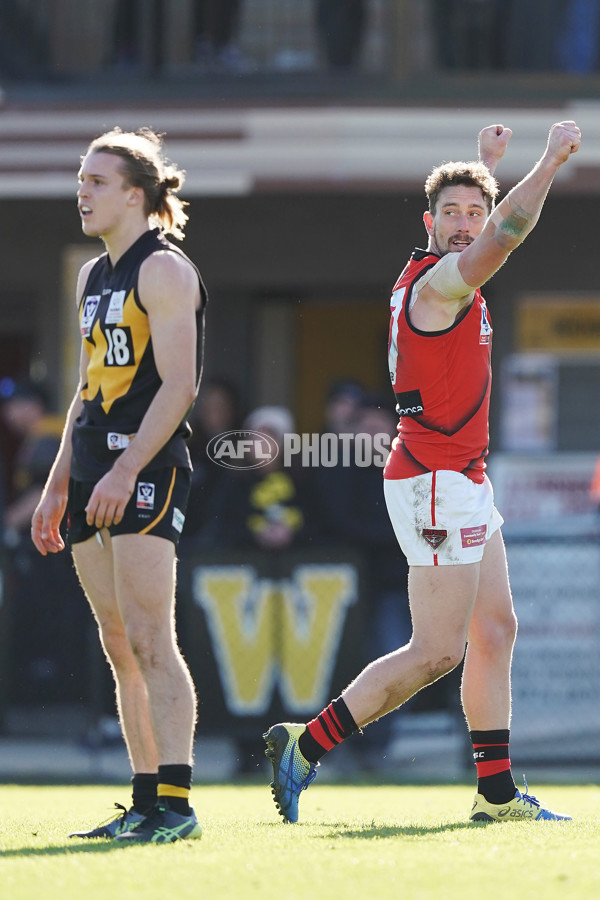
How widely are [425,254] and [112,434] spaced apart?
1246 mm

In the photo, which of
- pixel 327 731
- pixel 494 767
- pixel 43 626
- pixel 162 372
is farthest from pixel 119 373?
pixel 43 626

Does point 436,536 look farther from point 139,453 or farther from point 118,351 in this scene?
point 118,351

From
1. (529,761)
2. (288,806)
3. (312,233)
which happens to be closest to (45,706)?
(529,761)

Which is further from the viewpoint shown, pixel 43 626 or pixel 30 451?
pixel 30 451

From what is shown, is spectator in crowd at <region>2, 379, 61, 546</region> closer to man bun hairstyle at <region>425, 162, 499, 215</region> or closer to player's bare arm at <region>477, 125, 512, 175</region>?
player's bare arm at <region>477, 125, 512, 175</region>

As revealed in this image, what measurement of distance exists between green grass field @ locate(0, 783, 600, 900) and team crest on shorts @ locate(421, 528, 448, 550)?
0.92 m

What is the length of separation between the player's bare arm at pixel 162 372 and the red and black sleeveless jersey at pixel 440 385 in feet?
2.67

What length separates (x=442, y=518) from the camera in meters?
4.93

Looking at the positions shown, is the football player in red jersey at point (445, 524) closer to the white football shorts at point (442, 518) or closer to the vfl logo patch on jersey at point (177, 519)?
the white football shorts at point (442, 518)

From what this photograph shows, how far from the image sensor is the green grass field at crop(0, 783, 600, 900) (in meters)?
3.62

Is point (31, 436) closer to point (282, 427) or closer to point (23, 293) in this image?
point (282, 427)

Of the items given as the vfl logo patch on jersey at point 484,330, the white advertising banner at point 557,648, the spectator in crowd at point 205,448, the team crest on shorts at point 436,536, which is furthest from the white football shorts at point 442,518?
the spectator in crowd at point 205,448

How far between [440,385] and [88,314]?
1.19m

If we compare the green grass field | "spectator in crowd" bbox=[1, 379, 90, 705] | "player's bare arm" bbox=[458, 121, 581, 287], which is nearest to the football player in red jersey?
"player's bare arm" bbox=[458, 121, 581, 287]
